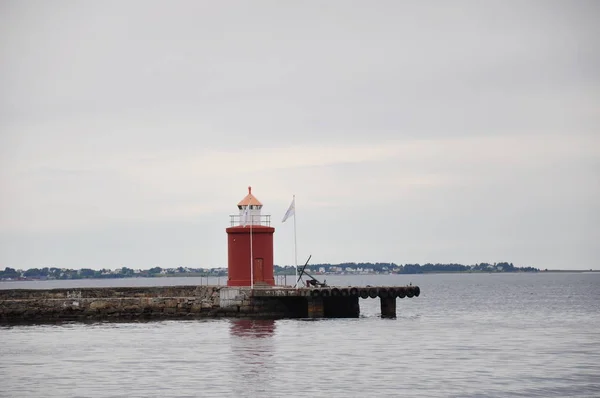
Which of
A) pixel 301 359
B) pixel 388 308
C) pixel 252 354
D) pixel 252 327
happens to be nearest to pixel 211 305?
pixel 252 327

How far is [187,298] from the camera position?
50.3 m

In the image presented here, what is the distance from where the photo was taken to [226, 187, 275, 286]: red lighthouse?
163 ft

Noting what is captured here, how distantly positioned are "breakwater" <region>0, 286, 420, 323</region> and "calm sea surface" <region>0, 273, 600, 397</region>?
0.72 meters

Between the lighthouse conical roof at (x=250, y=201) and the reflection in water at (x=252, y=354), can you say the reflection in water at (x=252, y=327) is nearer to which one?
the reflection in water at (x=252, y=354)

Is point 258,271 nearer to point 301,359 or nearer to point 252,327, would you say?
point 252,327

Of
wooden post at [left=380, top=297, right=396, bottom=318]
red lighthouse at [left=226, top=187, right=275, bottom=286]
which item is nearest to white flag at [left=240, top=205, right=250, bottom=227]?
red lighthouse at [left=226, top=187, right=275, bottom=286]

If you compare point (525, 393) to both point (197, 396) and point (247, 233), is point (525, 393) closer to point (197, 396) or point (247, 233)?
point (197, 396)

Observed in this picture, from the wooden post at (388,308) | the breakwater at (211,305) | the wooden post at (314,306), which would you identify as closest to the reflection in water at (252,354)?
the breakwater at (211,305)

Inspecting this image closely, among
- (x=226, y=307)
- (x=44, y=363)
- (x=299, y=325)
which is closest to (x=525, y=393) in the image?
(x=44, y=363)

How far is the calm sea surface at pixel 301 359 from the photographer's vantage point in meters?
29.1

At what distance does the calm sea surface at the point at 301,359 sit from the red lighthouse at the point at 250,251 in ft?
8.10

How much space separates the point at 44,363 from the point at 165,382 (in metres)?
6.88

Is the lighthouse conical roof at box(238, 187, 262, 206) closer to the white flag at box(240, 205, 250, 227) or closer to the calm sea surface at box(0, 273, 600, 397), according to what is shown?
the white flag at box(240, 205, 250, 227)

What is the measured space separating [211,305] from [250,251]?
3.29 m
